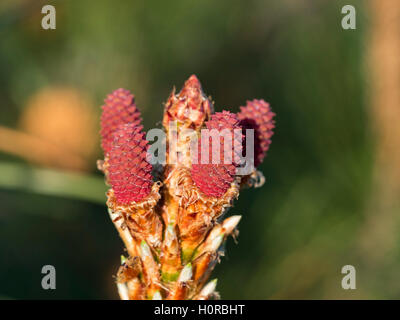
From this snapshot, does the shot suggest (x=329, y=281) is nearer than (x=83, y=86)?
Yes

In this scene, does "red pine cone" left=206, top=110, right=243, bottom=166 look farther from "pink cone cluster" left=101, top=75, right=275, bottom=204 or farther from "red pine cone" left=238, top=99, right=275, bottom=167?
"red pine cone" left=238, top=99, right=275, bottom=167

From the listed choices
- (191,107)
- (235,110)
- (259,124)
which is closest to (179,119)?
(191,107)

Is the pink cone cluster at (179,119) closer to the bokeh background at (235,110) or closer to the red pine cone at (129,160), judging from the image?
the red pine cone at (129,160)

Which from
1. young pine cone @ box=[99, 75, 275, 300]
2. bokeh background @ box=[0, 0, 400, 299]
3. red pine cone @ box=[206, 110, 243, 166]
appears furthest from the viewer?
bokeh background @ box=[0, 0, 400, 299]

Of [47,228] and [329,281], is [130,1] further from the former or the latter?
[329,281]

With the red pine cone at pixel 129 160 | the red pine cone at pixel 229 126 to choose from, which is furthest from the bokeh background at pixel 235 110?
the red pine cone at pixel 229 126

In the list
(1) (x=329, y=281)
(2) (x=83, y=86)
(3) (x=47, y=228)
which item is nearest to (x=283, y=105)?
(1) (x=329, y=281)

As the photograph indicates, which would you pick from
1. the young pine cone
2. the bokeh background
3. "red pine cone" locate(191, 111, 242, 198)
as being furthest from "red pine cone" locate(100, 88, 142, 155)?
the bokeh background
